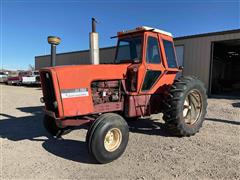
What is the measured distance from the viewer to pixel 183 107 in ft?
18.0

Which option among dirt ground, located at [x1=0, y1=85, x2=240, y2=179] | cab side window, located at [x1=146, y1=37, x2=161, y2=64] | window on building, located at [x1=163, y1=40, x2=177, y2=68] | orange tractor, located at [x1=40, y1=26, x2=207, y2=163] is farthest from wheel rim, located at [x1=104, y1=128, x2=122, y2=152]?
window on building, located at [x1=163, y1=40, x2=177, y2=68]

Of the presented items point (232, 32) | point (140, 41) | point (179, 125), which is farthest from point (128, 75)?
point (232, 32)

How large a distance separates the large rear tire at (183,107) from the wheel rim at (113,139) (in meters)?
1.41

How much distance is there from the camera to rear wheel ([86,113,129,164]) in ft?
13.1

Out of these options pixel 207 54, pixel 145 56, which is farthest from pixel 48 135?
pixel 207 54

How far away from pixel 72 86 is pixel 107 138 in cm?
114

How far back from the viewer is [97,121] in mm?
4152

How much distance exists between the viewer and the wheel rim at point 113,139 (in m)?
4.26

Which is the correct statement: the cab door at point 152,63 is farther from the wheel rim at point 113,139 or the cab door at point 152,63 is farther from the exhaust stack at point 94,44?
the wheel rim at point 113,139

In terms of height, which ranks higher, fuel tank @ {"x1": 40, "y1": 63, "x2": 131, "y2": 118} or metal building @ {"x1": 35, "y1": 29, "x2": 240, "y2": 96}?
metal building @ {"x1": 35, "y1": 29, "x2": 240, "y2": 96}

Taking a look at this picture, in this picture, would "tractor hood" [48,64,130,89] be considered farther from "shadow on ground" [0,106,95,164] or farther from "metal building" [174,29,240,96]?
"metal building" [174,29,240,96]

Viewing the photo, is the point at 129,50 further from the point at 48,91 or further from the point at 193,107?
the point at 193,107

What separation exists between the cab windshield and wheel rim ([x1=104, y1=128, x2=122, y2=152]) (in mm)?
1707

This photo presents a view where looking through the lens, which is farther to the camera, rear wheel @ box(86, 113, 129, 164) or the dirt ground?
rear wheel @ box(86, 113, 129, 164)
